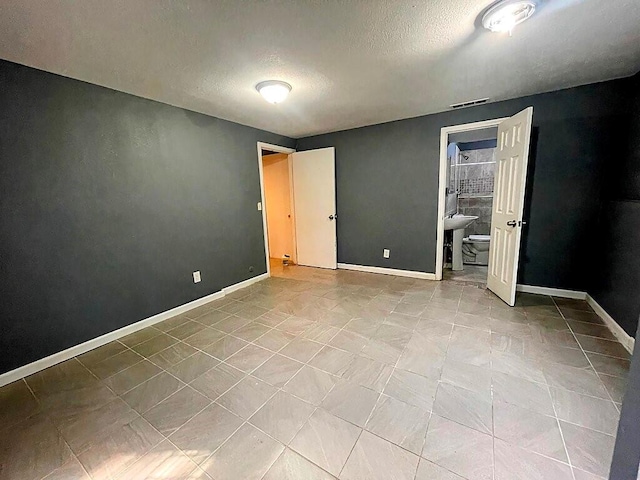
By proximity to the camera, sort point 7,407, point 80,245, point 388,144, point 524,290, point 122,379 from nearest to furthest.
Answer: point 7,407
point 122,379
point 80,245
point 524,290
point 388,144

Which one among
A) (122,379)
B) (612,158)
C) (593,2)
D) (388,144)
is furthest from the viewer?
(388,144)

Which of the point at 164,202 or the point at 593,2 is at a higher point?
the point at 593,2

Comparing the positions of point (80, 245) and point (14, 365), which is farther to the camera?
point (80, 245)

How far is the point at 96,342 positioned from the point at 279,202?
132 inches

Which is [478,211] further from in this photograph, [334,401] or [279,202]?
[334,401]

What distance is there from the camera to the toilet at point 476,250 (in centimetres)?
430

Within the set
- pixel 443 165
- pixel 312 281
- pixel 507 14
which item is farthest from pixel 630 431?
pixel 312 281

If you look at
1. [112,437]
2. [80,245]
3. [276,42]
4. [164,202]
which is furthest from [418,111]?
[112,437]

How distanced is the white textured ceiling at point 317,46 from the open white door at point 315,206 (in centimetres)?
159

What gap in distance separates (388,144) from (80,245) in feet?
11.9

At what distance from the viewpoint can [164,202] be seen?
2.74 meters

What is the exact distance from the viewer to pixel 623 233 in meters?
2.26

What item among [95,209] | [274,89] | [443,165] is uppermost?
[274,89]

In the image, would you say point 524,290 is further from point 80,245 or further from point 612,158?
point 80,245
